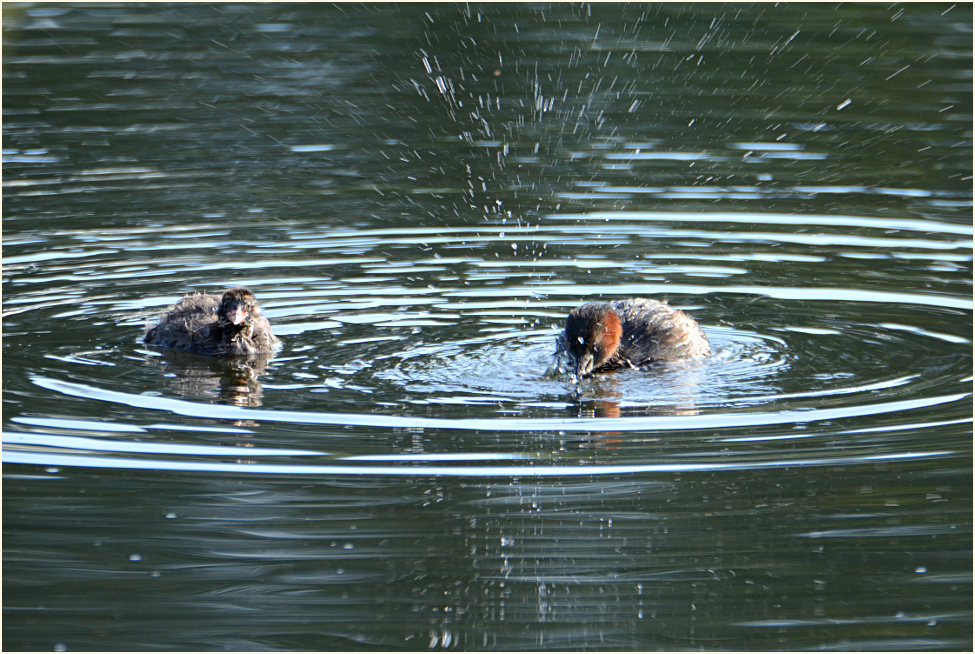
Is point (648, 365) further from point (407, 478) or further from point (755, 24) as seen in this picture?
point (755, 24)

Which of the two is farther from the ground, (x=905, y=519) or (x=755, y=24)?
(x=755, y=24)

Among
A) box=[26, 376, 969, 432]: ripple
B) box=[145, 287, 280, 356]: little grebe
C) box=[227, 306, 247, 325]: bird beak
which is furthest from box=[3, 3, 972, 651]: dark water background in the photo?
box=[227, 306, 247, 325]: bird beak

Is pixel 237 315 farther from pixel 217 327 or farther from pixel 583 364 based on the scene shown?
pixel 583 364

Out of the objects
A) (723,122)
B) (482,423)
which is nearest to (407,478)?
(482,423)

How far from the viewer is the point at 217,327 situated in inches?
400

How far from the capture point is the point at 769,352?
952cm

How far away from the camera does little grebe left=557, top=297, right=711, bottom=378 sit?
9.21m

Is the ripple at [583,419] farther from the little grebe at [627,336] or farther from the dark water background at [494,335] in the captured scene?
the little grebe at [627,336]

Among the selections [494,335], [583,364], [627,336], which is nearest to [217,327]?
[494,335]

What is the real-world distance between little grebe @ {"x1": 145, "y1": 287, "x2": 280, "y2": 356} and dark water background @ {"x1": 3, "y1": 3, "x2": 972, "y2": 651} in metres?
0.18

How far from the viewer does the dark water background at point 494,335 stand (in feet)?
19.9

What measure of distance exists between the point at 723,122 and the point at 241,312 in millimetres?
7872

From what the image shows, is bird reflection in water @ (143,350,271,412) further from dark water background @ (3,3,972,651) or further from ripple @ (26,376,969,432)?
ripple @ (26,376,969,432)

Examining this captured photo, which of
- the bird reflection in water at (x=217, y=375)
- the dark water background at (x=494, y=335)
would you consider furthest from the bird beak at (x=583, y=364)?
the bird reflection in water at (x=217, y=375)
